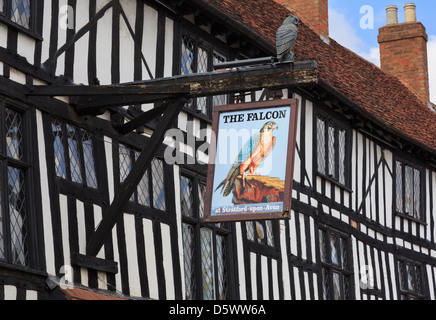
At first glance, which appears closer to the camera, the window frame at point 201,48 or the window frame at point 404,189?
the window frame at point 201,48

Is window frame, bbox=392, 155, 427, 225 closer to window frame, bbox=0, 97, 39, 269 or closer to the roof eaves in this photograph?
the roof eaves

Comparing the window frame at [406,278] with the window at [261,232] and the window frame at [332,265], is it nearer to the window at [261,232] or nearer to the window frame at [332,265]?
the window frame at [332,265]

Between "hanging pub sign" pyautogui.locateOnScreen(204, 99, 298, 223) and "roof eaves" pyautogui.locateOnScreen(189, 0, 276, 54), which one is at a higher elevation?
"roof eaves" pyautogui.locateOnScreen(189, 0, 276, 54)

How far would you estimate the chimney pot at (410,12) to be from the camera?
30.0 m

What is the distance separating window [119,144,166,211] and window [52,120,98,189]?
26.9 inches

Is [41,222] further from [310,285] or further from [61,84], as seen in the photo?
[310,285]

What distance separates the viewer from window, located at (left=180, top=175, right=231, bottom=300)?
15508mm

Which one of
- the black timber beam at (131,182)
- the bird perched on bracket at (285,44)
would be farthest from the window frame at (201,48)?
the bird perched on bracket at (285,44)

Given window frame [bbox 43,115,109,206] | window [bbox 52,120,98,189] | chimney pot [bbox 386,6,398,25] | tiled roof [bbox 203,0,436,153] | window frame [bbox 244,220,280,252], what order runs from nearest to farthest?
window frame [bbox 43,115,109,206] < window [bbox 52,120,98,189] < window frame [bbox 244,220,280,252] < tiled roof [bbox 203,0,436,153] < chimney pot [bbox 386,6,398,25]

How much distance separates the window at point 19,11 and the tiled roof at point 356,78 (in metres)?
5.78

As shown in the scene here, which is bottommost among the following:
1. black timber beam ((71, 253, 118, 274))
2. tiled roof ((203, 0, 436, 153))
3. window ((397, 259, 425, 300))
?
black timber beam ((71, 253, 118, 274))

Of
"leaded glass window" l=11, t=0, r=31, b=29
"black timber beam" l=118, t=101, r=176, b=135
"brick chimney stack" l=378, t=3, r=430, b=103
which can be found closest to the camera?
"leaded glass window" l=11, t=0, r=31, b=29

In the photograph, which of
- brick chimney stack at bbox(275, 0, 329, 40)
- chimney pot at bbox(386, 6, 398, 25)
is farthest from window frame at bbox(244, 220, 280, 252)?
chimney pot at bbox(386, 6, 398, 25)

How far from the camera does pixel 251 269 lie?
1705cm
